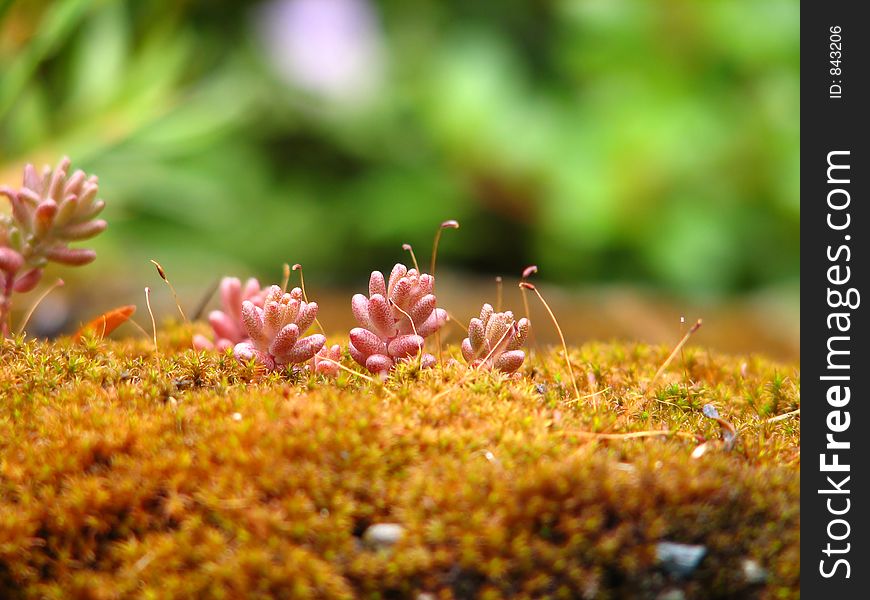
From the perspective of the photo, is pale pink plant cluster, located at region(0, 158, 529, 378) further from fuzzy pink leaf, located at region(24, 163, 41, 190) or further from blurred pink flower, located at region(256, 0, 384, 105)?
blurred pink flower, located at region(256, 0, 384, 105)

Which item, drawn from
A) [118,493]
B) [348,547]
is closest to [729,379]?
[348,547]

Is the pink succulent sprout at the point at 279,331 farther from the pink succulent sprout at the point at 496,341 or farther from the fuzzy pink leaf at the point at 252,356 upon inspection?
the pink succulent sprout at the point at 496,341

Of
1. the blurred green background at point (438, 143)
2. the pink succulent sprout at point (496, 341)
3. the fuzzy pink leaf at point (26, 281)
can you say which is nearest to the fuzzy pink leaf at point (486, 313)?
the pink succulent sprout at point (496, 341)

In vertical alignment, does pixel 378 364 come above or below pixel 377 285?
below

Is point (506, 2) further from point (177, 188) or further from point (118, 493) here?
point (118, 493)

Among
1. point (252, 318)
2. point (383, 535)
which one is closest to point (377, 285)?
point (252, 318)

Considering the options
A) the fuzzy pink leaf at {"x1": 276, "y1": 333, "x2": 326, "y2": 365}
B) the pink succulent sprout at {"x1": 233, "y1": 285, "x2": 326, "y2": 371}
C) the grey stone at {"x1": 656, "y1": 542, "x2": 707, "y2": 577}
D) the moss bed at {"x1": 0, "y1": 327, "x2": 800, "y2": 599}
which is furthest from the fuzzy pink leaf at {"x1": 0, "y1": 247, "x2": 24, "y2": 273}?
the grey stone at {"x1": 656, "y1": 542, "x2": 707, "y2": 577}

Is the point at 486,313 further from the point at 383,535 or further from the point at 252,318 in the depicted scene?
the point at 383,535
